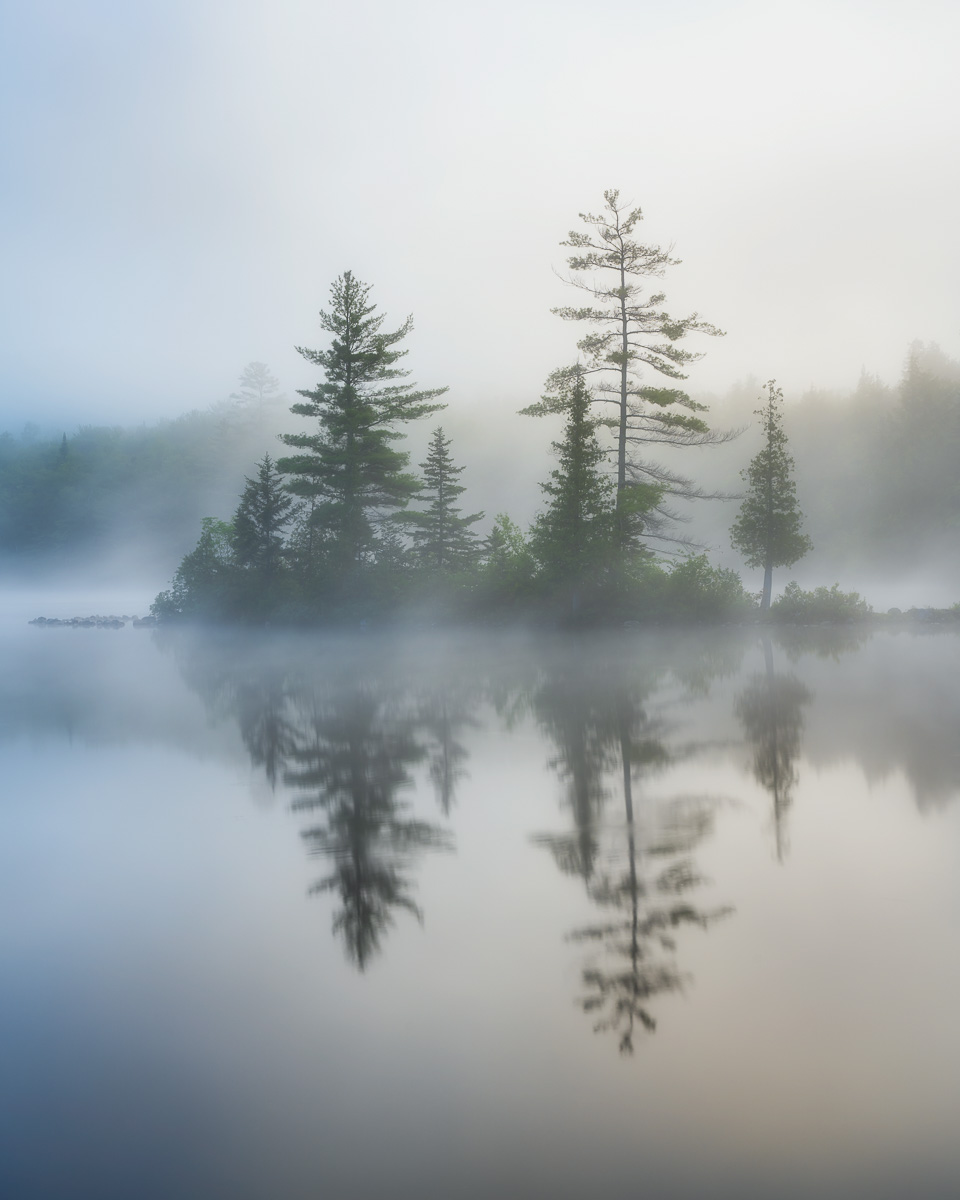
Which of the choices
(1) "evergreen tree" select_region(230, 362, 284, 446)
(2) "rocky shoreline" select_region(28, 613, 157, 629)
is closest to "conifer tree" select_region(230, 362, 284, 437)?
(1) "evergreen tree" select_region(230, 362, 284, 446)

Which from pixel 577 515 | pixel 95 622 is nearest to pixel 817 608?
pixel 577 515

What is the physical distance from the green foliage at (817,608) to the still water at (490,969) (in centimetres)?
2173

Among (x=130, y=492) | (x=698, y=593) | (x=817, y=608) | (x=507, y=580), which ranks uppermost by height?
(x=130, y=492)

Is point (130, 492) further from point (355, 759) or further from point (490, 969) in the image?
point (490, 969)

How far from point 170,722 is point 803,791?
29.9ft

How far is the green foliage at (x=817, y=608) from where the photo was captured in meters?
31.8

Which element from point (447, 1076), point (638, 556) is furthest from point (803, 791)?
point (638, 556)

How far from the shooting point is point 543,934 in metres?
4.92

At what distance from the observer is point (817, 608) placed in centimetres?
3194

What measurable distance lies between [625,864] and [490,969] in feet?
5.83

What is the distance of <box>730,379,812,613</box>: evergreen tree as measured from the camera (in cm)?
3378

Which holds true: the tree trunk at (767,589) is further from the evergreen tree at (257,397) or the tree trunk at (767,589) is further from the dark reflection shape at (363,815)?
the evergreen tree at (257,397)

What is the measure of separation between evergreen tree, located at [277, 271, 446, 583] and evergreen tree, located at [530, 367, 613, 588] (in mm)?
8515

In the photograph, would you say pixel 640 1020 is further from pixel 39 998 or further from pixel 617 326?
pixel 617 326
